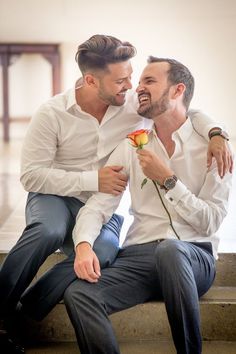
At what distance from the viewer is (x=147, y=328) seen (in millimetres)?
2697

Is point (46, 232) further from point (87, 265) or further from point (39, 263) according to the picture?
point (87, 265)

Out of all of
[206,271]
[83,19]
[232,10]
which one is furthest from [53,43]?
[206,271]

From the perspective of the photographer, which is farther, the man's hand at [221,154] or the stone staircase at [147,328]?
the stone staircase at [147,328]

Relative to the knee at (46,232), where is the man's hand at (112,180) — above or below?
above

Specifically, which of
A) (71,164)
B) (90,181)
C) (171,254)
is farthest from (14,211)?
(171,254)

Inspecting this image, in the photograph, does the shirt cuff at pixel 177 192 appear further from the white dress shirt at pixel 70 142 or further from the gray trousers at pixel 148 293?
the white dress shirt at pixel 70 142

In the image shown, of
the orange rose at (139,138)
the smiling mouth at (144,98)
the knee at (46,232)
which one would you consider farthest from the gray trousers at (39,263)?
the smiling mouth at (144,98)

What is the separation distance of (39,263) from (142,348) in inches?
Answer: 20.3

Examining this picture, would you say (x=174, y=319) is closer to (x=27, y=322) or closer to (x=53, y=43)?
(x=27, y=322)

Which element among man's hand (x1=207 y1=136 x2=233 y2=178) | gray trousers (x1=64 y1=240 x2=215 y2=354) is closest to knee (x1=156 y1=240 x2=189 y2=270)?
gray trousers (x1=64 y1=240 x2=215 y2=354)

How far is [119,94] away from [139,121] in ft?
0.55

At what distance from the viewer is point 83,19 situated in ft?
25.6

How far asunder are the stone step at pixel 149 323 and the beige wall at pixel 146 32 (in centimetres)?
525

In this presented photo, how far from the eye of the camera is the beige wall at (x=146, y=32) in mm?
7727
